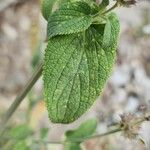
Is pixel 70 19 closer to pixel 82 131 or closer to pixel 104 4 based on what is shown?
pixel 104 4

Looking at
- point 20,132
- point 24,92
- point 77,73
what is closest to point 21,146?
point 20,132

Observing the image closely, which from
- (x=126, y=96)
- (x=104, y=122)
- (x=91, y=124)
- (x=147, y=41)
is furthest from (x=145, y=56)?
(x=91, y=124)

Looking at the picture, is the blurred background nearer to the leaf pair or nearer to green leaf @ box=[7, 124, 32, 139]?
green leaf @ box=[7, 124, 32, 139]

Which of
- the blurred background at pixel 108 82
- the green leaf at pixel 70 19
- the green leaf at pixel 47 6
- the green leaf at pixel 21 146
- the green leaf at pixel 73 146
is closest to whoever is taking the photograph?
the green leaf at pixel 70 19

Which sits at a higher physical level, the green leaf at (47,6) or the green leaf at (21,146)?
the green leaf at (47,6)

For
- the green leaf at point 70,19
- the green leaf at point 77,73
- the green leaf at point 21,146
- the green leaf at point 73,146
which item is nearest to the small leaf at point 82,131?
the green leaf at point 73,146

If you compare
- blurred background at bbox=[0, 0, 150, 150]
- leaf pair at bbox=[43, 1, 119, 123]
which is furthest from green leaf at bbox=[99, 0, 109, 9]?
blurred background at bbox=[0, 0, 150, 150]

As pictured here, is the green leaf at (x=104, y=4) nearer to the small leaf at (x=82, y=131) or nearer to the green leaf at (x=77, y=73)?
the green leaf at (x=77, y=73)
